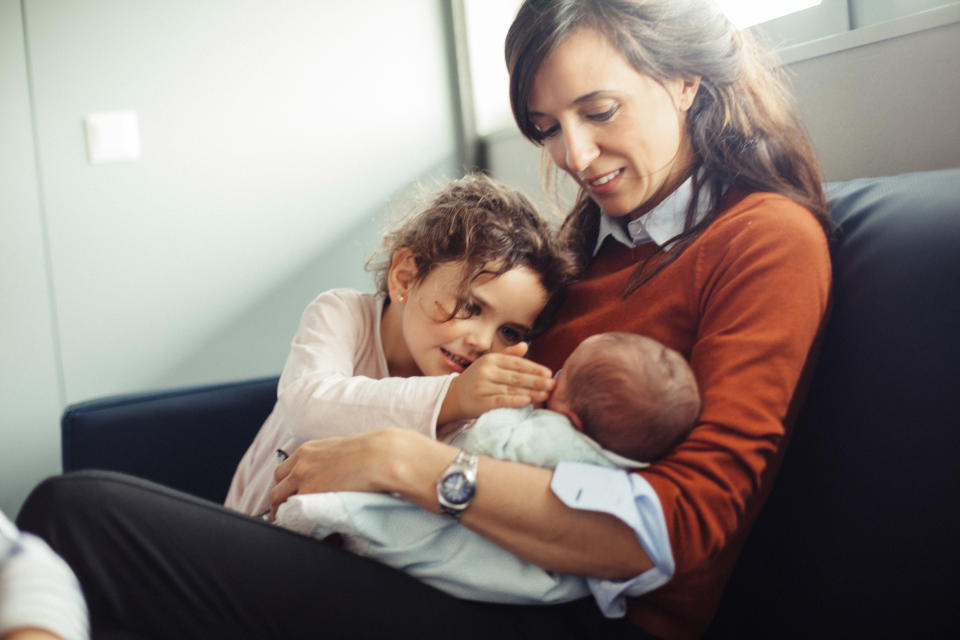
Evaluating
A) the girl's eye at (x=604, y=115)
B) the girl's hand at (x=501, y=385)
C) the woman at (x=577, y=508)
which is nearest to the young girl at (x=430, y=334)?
the girl's hand at (x=501, y=385)

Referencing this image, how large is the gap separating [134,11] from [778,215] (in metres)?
1.99

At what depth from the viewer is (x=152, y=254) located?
2.15m

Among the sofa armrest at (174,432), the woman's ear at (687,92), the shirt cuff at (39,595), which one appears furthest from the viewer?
the sofa armrest at (174,432)

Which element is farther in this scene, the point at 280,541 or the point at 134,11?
the point at 134,11

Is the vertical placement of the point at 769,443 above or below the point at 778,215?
below

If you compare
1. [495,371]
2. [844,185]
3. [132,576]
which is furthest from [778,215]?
[132,576]

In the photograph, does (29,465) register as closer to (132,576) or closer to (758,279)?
(132,576)

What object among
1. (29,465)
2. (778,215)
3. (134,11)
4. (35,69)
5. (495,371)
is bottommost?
(29,465)

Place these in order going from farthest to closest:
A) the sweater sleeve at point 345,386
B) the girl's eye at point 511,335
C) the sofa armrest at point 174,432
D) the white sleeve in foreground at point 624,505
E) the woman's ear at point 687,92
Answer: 1. the sofa armrest at point 174,432
2. the girl's eye at point 511,335
3. the woman's ear at point 687,92
4. the sweater sleeve at point 345,386
5. the white sleeve in foreground at point 624,505

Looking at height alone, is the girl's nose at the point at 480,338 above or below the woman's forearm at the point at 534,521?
above

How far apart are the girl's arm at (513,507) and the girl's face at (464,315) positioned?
1.07 feet

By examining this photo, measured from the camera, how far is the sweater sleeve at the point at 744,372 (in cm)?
75

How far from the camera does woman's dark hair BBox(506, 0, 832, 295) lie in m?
1.03

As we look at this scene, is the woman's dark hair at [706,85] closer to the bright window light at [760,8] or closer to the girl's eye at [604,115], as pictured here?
the girl's eye at [604,115]
